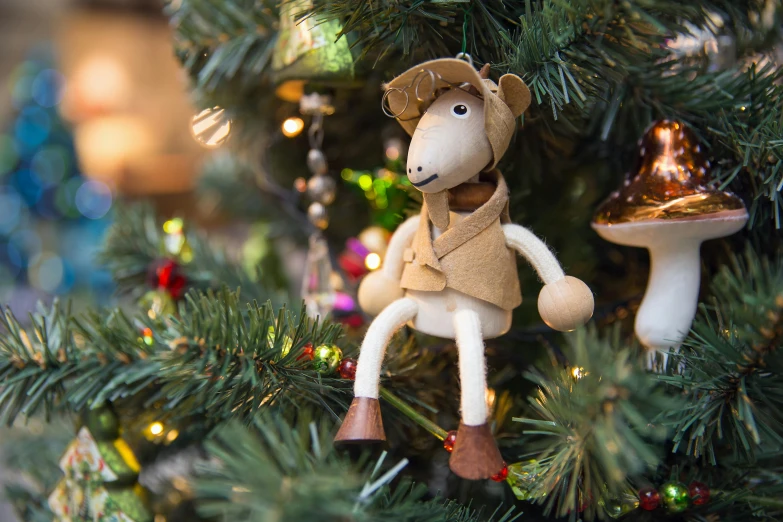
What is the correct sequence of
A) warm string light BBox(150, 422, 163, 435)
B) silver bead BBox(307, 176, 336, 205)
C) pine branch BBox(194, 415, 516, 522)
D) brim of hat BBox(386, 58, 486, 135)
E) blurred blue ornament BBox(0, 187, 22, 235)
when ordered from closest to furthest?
1. pine branch BBox(194, 415, 516, 522)
2. brim of hat BBox(386, 58, 486, 135)
3. warm string light BBox(150, 422, 163, 435)
4. silver bead BBox(307, 176, 336, 205)
5. blurred blue ornament BBox(0, 187, 22, 235)

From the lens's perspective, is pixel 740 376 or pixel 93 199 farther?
pixel 93 199

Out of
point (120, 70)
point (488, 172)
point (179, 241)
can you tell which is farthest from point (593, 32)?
point (120, 70)

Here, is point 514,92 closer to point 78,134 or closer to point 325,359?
point 325,359

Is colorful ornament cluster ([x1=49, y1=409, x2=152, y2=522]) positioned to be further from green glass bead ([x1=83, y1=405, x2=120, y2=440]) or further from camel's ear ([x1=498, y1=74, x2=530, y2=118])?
camel's ear ([x1=498, y1=74, x2=530, y2=118])

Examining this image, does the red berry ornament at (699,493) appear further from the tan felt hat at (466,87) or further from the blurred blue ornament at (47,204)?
the blurred blue ornament at (47,204)

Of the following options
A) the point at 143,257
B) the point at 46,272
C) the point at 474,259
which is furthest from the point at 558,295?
the point at 46,272

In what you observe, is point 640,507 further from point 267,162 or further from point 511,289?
point 267,162

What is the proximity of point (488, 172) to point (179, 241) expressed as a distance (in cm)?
35

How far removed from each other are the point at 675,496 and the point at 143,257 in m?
0.51

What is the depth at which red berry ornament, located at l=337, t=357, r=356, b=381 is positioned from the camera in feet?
A: 1.24

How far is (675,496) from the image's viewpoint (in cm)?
35

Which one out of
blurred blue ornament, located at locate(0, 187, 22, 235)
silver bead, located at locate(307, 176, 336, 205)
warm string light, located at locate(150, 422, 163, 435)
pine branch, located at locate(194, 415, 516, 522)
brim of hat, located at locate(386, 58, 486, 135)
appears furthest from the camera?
blurred blue ornament, located at locate(0, 187, 22, 235)

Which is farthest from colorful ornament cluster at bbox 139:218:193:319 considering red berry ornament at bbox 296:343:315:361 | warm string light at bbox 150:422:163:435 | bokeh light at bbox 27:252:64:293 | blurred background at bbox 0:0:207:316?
bokeh light at bbox 27:252:64:293

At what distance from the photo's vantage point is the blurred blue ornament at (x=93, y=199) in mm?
1556
